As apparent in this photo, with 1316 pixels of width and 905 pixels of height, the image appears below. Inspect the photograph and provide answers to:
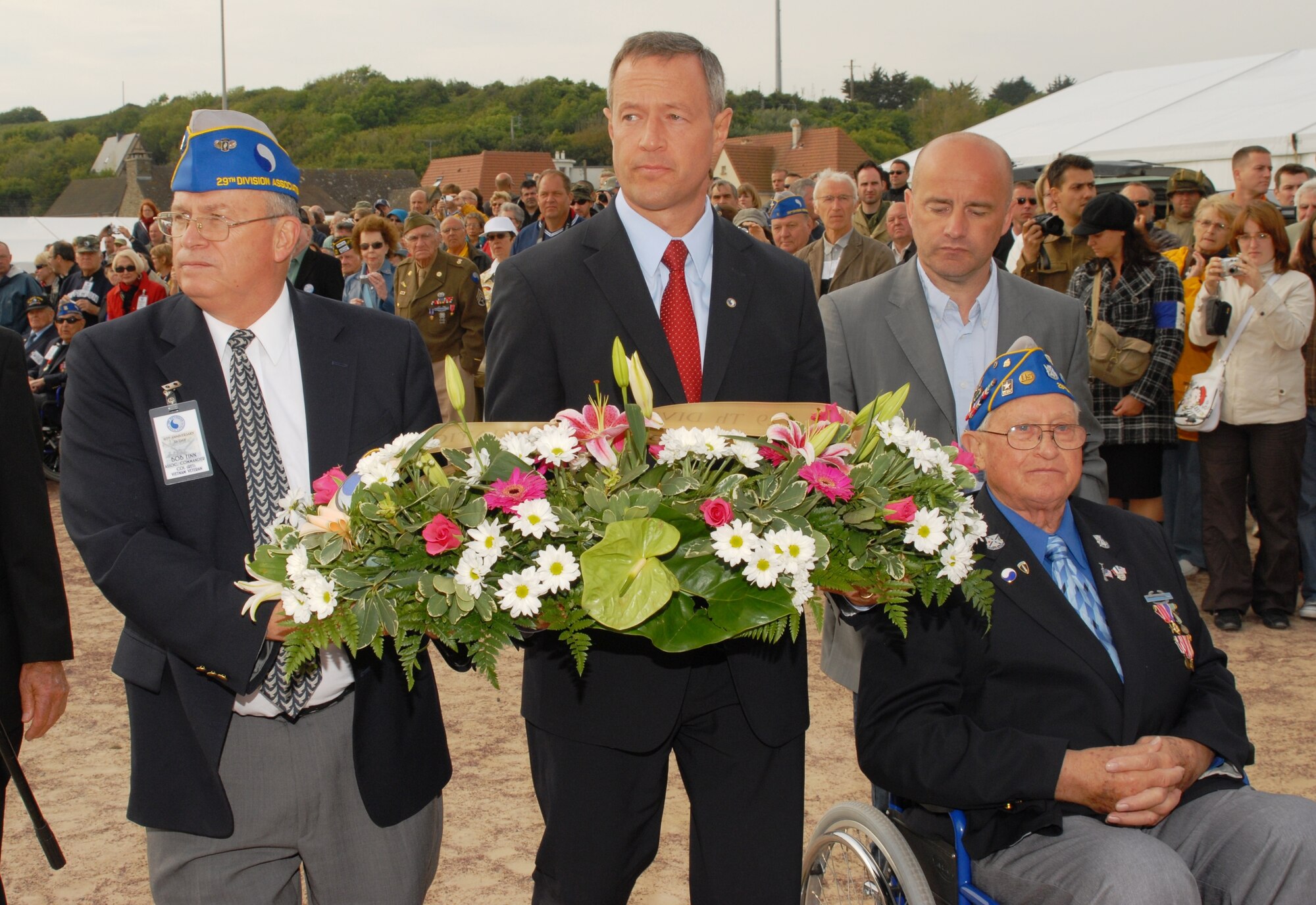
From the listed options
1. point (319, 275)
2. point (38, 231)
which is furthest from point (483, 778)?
point (38, 231)

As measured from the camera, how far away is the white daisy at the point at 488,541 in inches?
67.6

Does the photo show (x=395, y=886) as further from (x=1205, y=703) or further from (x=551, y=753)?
(x=1205, y=703)

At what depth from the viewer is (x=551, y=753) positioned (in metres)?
2.32

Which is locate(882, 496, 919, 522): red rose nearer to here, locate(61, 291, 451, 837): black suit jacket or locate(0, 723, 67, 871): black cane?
locate(61, 291, 451, 837): black suit jacket

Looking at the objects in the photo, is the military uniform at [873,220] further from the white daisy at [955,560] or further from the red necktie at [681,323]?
the white daisy at [955,560]

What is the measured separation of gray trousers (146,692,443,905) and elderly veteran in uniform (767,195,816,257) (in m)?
6.50

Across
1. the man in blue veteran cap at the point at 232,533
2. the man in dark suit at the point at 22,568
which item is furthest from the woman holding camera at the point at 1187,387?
the man in dark suit at the point at 22,568

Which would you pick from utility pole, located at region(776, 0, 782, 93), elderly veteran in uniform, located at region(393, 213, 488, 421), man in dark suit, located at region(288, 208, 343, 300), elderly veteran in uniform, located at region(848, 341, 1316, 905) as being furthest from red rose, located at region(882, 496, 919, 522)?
utility pole, located at region(776, 0, 782, 93)

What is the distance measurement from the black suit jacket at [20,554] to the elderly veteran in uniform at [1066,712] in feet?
5.98

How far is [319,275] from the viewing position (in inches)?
374

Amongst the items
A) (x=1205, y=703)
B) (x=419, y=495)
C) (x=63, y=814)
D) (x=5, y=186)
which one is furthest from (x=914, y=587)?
(x=5, y=186)

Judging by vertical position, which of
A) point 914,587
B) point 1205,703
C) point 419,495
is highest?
point 419,495

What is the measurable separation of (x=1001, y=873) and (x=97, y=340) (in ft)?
7.23

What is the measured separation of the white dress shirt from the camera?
7.28ft
